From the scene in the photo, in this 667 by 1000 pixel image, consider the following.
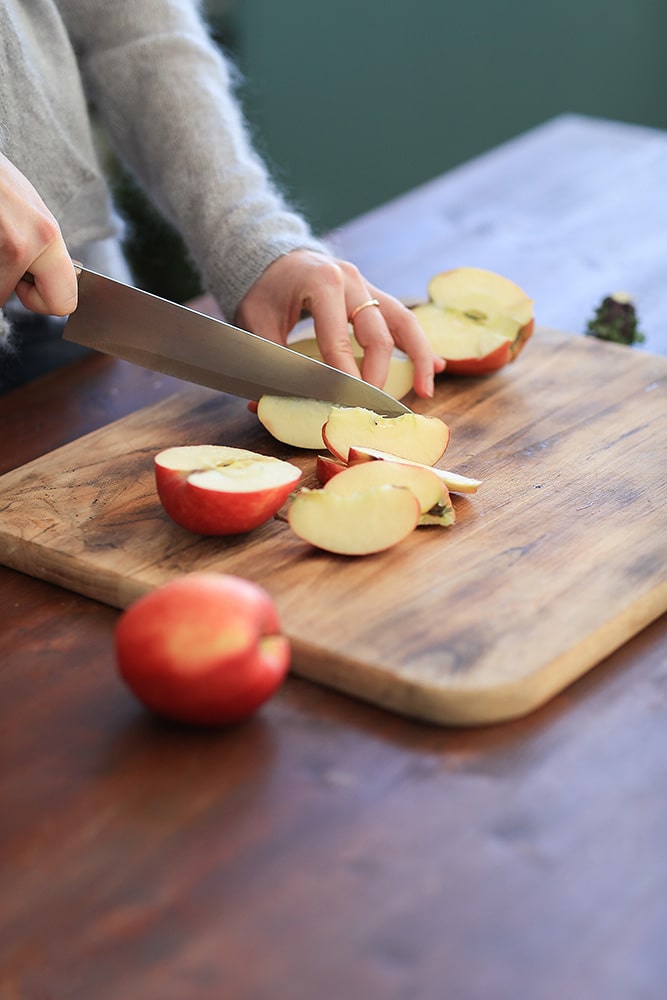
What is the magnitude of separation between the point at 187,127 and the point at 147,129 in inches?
3.0

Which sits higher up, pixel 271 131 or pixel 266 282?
pixel 266 282

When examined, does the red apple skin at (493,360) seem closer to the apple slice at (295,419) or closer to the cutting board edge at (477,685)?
the apple slice at (295,419)

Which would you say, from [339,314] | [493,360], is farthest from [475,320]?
[339,314]

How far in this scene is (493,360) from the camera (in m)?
1.43

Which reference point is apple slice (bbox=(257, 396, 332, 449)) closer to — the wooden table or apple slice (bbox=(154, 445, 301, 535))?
apple slice (bbox=(154, 445, 301, 535))

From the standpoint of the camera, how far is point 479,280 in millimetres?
1539

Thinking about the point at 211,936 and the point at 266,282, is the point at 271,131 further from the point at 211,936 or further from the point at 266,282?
the point at 211,936

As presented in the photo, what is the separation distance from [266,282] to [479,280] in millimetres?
302

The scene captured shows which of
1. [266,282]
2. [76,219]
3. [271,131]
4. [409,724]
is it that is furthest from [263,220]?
[271,131]

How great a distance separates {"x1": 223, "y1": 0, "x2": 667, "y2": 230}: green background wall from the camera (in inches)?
173

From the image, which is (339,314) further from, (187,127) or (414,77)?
(414,77)

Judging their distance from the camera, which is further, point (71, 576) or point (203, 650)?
point (71, 576)

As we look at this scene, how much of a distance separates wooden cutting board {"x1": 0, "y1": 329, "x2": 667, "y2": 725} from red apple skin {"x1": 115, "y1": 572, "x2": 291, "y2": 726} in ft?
0.32

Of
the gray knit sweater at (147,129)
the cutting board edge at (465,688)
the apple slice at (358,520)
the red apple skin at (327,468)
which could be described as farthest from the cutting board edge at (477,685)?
the gray knit sweater at (147,129)
